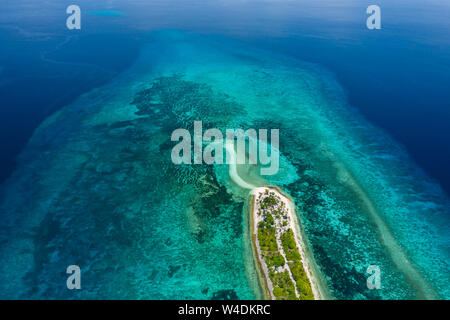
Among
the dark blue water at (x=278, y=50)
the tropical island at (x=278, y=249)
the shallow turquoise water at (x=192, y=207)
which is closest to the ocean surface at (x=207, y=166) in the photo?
the shallow turquoise water at (x=192, y=207)

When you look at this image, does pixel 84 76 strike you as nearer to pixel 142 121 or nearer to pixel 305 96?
pixel 142 121

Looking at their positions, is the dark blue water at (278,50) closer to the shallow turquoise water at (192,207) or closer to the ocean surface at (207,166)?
the ocean surface at (207,166)

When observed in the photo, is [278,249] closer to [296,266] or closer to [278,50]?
[296,266]

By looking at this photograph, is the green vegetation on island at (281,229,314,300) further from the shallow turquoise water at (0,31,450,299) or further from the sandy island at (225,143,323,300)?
the shallow turquoise water at (0,31,450,299)

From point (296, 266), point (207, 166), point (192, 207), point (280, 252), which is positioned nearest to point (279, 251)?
point (280, 252)

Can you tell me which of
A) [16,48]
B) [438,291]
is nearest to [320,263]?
[438,291]
